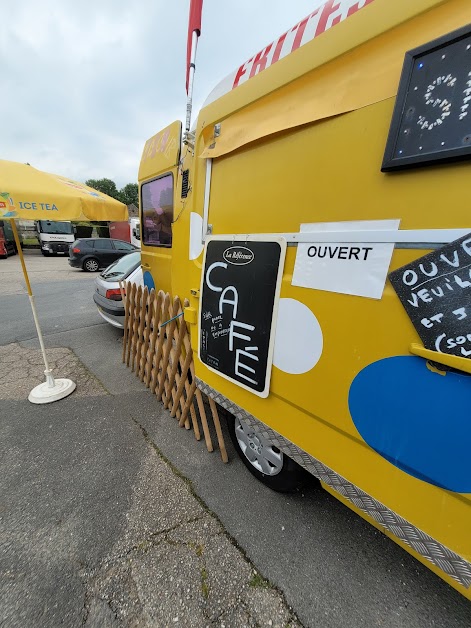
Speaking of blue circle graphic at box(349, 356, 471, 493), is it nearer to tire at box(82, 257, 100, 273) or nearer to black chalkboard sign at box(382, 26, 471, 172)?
black chalkboard sign at box(382, 26, 471, 172)

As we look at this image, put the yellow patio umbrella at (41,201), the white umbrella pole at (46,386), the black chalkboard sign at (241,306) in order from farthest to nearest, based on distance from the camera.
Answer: the white umbrella pole at (46,386) < the yellow patio umbrella at (41,201) < the black chalkboard sign at (241,306)

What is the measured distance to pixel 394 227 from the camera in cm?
98

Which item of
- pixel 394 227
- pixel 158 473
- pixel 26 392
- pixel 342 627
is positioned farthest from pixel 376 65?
pixel 26 392

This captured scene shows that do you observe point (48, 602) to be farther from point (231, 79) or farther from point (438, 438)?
point (231, 79)

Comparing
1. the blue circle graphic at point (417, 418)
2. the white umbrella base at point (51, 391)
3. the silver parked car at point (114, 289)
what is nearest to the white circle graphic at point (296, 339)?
the blue circle graphic at point (417, 418)

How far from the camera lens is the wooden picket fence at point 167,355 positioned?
2.50 meters

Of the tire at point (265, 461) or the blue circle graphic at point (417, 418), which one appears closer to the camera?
the blue circle graphic at point (417, 418)

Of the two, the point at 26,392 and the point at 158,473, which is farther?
the point at 26,392

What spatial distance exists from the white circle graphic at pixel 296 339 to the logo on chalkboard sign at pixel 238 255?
0.36m

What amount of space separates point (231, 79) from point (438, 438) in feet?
7.40

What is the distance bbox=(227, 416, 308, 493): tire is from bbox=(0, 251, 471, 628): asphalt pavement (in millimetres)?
122

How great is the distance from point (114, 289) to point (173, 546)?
3841mm

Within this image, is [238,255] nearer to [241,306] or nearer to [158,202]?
[241,306]

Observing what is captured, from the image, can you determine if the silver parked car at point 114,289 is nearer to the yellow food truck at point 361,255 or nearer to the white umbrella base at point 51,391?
the white umbrella base at point 51,391
